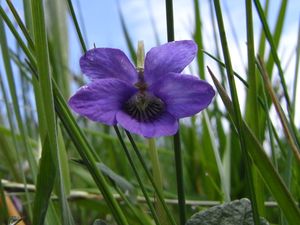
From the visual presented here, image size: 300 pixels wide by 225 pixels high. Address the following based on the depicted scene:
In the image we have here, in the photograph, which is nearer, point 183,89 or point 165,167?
point 183,89

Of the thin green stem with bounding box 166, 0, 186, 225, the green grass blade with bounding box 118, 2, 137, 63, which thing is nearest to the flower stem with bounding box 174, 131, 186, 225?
the thin green stem with bounding box 166, 0, 186, 225

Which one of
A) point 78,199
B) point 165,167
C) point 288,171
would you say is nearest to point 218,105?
point 165,167

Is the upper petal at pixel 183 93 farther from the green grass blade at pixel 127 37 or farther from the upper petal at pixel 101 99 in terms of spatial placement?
the green grass blade at pixel 127 37

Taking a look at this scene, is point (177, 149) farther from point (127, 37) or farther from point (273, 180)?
point (127, 37)

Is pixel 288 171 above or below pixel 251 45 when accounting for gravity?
below

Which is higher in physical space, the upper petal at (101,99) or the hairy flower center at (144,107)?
the upper petal at (101,99)

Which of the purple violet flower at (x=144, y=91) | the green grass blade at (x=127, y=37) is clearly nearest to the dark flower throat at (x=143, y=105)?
the purple violet flower at (x=144, y=91)

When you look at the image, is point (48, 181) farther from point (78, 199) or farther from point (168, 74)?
point (78, 199)

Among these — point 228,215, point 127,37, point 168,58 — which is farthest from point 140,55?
point 127,37

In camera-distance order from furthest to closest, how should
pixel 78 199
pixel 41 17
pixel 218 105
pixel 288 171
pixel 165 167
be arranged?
pixel 165 167 → pixel 218 105 → pixel 78 199 → pixel 288 171 → pixel 41 17
